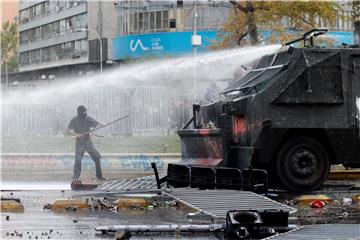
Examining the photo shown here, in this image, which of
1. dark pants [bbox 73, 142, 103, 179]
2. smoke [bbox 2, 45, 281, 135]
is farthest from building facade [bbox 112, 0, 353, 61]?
dark pants [bbox 73, 142, 103, 179]

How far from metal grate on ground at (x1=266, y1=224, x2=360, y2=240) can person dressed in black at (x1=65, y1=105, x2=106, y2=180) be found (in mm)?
9001

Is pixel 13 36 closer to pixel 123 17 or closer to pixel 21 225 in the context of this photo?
pixel 123 17

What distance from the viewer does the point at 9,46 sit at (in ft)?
298

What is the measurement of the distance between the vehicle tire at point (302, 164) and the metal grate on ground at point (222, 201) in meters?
1.53

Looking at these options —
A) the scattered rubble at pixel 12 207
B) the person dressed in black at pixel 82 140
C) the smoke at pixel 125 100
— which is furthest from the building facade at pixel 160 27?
the scattered rubble at pixel 12 207

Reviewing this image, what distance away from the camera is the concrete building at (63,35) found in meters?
82.1

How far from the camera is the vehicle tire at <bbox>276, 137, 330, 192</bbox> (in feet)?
43.6

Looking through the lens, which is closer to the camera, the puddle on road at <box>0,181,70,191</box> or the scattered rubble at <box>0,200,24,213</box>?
the scattered rubble at <box>0,200,24,213</box>

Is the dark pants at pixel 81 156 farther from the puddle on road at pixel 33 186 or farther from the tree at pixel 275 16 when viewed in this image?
the tree at pixel 275 16

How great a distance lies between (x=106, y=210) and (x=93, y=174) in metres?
7.45

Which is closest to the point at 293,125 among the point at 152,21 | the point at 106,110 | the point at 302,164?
the point at 302,164

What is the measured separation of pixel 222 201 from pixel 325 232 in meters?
2.43

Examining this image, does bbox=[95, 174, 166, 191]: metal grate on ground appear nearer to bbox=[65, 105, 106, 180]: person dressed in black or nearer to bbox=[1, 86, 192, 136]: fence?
bbox=[65, 105, 106, 180]: person dressed in black

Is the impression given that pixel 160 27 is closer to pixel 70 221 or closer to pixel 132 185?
pixel 132 185
